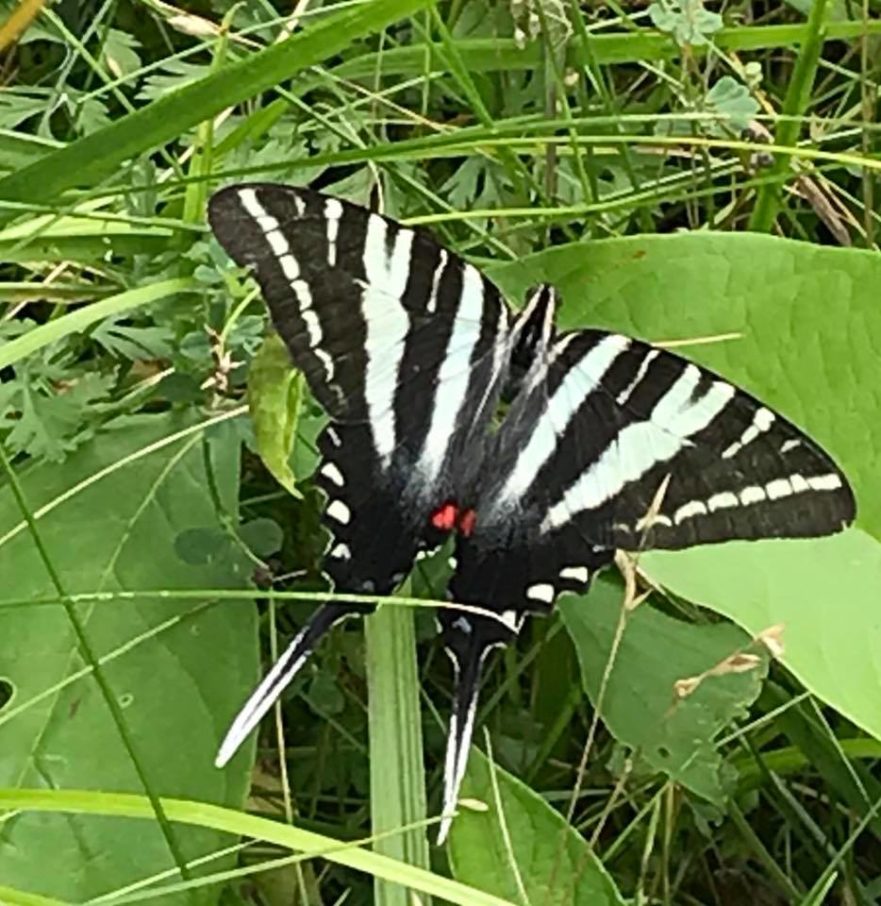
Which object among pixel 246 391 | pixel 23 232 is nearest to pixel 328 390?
pixel 246 391

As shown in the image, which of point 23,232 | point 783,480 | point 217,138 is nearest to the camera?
point 783,480

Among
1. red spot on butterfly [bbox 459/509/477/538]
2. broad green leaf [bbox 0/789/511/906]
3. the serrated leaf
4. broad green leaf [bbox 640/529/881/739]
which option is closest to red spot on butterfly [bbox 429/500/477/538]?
red spot on butterfly [bbox 459/509/477/538]

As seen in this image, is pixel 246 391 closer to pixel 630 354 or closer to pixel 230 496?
pixel 230 496

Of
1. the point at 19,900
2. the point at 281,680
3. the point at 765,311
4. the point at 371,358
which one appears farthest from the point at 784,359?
the point at 19,900

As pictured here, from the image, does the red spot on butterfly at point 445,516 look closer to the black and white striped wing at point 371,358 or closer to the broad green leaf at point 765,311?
the black and white striped wing at point 371,358

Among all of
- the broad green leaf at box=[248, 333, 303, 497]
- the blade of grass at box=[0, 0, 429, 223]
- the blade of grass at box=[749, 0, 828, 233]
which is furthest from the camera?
the blade of grass at box=[749, 0, 828, 233]

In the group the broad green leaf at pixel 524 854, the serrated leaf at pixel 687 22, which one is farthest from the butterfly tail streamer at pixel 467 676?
the serrated leaf at pixel 687 22

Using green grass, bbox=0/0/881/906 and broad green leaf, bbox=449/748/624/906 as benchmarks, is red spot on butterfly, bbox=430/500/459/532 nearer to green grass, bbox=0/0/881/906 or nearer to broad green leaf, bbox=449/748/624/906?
green grass, bbox=0/0/881/906

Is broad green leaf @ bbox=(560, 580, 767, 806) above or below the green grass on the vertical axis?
below
